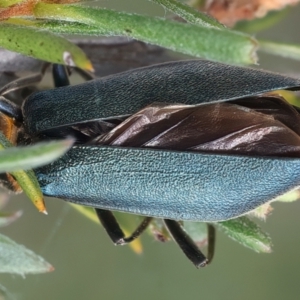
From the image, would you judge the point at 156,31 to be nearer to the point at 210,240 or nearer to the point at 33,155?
the point at 33,155

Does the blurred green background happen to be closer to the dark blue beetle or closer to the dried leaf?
the dried leaf

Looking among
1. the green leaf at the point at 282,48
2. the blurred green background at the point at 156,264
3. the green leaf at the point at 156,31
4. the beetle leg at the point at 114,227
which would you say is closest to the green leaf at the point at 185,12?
the green leaf at the point at 156,31

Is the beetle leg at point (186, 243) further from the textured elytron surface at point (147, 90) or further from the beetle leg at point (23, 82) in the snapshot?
the beetle leg at point (23, 82)

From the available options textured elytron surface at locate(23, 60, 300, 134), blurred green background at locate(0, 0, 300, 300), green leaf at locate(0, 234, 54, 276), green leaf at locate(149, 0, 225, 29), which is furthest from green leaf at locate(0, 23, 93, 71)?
blurred green background at locate(0, 0, 300, 300)

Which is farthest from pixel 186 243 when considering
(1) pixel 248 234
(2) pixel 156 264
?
(2) pixel 156 264

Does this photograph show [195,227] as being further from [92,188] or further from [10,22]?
[10,22]

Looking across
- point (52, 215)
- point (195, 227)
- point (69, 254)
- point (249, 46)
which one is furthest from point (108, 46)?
point (69, 254)
